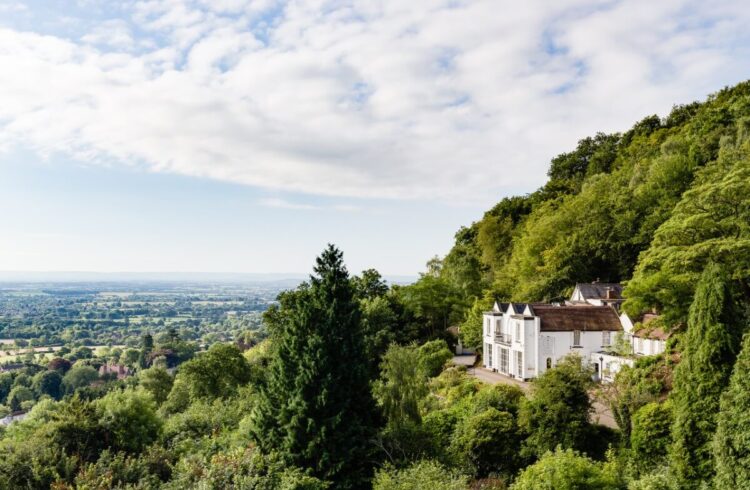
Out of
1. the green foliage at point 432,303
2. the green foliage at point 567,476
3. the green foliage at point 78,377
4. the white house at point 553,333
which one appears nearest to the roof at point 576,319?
the white house at point 553,333

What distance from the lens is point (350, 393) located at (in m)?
18.3

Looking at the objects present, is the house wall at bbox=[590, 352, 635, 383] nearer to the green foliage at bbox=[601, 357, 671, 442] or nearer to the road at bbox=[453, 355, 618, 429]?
the green foliage at bbox=[601, 357, 671, 442]

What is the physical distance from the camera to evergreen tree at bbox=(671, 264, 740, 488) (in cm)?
1416

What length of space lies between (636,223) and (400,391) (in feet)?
86.6

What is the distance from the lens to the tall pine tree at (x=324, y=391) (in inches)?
689

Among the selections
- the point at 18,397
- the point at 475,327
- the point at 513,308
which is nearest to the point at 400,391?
the point at 513,308

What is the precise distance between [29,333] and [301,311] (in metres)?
142

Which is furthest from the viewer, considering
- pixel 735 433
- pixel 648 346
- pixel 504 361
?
pixel 504 361

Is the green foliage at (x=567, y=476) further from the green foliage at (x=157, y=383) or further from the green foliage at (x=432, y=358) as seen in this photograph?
the green foliage at (x=157, y=383)

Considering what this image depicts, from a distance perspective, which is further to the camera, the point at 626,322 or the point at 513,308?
the point at 513,308

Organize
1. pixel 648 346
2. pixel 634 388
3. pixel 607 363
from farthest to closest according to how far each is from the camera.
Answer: pixel 607 363, pixel 648 346, pixel 634 388

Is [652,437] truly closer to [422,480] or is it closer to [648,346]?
[422,480]

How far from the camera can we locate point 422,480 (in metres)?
13.7

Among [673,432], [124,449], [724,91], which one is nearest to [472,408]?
[673,432]
